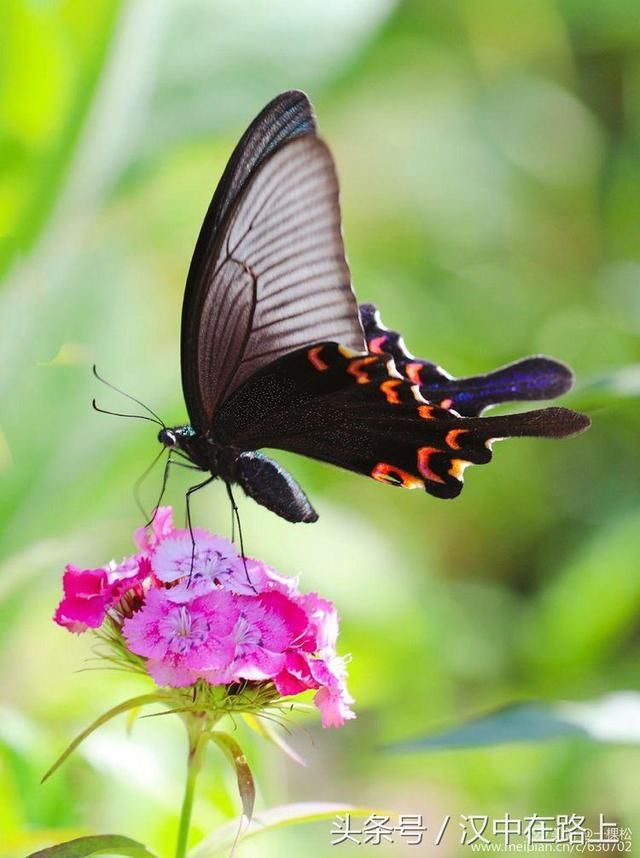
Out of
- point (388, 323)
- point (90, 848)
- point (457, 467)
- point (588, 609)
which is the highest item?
point (388, 323)

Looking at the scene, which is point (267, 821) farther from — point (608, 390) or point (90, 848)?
point (608, 390)

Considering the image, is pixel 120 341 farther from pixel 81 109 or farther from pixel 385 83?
pixel 385 83

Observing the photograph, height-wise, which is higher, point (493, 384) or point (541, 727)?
point (493, 384)

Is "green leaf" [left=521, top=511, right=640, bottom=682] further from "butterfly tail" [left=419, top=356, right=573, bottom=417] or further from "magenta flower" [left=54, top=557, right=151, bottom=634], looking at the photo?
"magenta flower" [left=54, top=557, right=151, bottom=634]

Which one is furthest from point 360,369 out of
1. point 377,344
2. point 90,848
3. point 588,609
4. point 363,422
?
point 588,609

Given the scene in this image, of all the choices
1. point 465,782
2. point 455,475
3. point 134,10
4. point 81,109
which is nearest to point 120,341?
point 81,109

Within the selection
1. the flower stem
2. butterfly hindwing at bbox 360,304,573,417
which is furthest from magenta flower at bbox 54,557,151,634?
butterfly hindwing at bbox 360,304,573,417

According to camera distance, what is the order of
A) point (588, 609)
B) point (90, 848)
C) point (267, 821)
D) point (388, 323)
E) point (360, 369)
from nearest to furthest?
1. point (90, 848)
2. point (267, 821)
3. point (360, 369)
4. point (588, 609)
5. point (388, 323)
